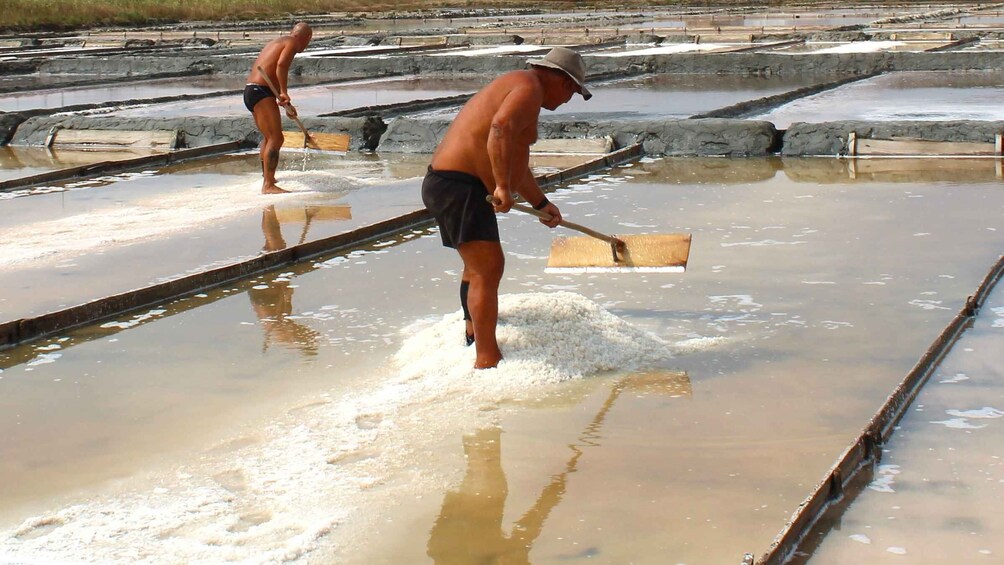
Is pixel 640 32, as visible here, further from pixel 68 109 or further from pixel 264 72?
pixel 264 72

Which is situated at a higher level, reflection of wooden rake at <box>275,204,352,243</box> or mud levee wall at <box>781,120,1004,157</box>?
mud levee wall at <box>781,120,1004,157</box>

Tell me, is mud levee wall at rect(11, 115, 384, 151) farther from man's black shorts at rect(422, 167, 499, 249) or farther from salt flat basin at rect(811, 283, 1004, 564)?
salt flat basin at rect(811, 283, 1004, 564)

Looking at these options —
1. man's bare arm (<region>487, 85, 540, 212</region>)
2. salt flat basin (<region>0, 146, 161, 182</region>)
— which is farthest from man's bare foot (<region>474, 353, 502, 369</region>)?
salt flat basin (<region>0, 146, 161, 182</region>)

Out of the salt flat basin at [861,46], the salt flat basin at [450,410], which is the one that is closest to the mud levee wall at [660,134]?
the salt flat basin at [450,410]

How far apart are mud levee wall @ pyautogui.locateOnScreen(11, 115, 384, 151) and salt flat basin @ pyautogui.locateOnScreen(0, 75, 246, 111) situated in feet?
8.74

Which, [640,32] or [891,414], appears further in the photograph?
[640,32]

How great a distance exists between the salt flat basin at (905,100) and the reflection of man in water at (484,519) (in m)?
6.91

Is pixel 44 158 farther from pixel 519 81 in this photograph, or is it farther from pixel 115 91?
pixel 519 81

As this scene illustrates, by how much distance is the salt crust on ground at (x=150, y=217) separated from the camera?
232 inches

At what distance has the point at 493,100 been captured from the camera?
367 cm

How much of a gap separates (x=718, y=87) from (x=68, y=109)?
621cm

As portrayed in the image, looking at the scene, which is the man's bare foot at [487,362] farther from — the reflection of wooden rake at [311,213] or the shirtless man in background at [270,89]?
the shirtless man in background at [270,89]

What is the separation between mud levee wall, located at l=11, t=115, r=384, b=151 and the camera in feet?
30.5

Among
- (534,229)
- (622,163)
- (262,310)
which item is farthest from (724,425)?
(622,163)
